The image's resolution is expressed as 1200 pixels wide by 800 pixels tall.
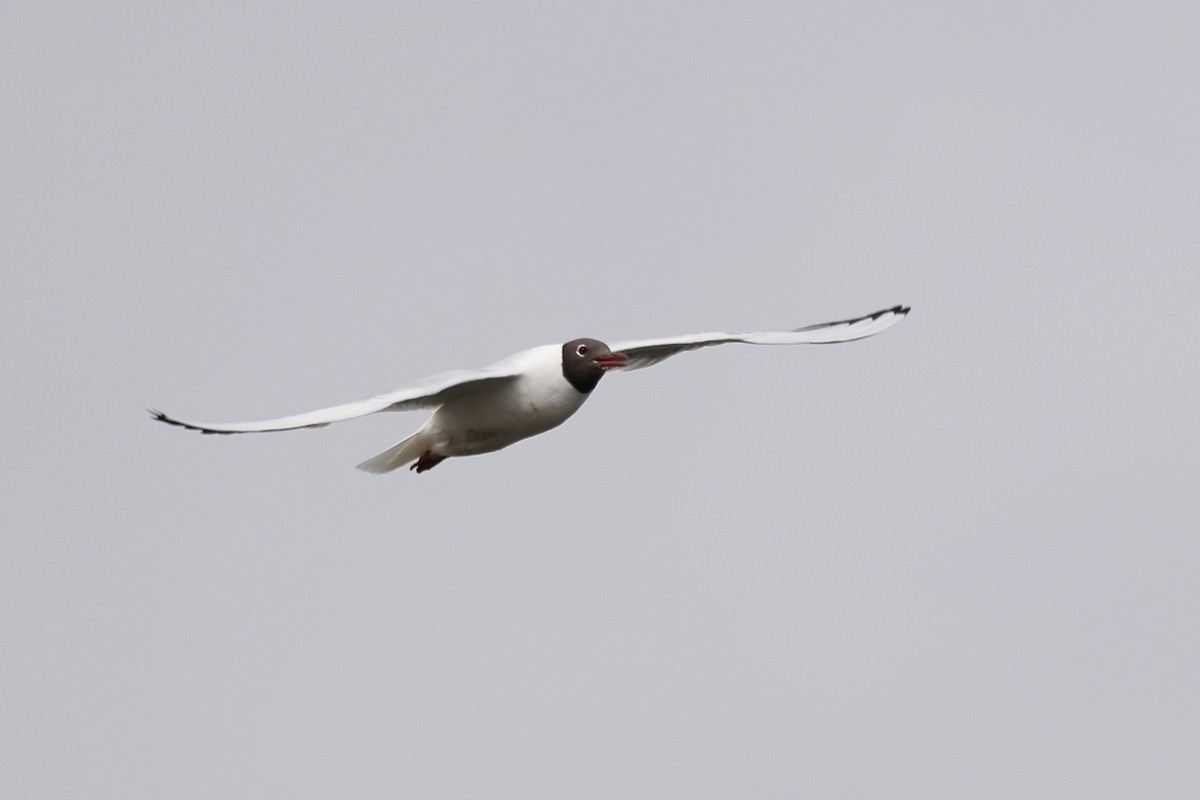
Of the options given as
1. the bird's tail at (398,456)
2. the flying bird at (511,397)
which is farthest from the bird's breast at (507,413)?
the bird's tail at (398,456)

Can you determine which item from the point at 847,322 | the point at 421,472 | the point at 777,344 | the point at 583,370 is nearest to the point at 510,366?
the point at 583,370

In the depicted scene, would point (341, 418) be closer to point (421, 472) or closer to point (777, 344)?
point (421, 472)

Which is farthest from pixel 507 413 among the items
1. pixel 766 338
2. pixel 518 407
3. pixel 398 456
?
pixel 766 338

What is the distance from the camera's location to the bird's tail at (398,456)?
63.9 feet

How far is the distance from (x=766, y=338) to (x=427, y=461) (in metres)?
3.57

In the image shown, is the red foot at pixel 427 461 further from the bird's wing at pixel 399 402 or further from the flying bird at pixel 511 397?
the bird's wing at pixel 399 402

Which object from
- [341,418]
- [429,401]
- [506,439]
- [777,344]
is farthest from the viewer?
[777,344]

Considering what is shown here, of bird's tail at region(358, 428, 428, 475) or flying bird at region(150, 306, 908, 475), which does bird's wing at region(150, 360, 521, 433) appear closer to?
flying bird at region(150, 306, 908, 475)

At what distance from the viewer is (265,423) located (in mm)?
15391

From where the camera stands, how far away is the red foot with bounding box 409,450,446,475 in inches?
769

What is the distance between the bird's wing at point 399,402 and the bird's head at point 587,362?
494 mm

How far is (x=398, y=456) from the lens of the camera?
1988cm

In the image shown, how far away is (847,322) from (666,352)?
241 cm

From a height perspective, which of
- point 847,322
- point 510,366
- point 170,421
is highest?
point 170,421
